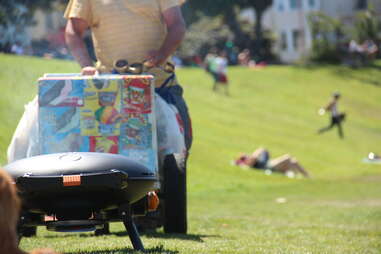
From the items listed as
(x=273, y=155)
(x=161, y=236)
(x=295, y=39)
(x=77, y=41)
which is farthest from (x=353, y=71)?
(x=161, y=236)

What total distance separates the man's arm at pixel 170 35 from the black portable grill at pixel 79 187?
7.73ft

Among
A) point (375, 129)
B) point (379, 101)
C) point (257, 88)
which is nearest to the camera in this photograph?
point (375, 129)

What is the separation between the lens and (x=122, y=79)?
738 centimetres

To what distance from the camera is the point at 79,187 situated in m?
5.61

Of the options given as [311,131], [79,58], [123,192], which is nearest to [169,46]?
[79,58]

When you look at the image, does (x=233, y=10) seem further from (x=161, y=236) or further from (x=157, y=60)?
(x=161, y=236)

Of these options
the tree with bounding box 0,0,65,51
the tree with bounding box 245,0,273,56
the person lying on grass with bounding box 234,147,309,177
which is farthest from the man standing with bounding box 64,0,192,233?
the tree with bounding box 245,0,273,56

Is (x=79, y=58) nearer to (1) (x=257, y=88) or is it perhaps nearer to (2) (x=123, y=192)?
(2) (x=123, y=192)

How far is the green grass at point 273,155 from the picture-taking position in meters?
7.92

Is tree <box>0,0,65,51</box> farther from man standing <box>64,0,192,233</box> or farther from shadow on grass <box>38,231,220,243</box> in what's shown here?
shadow on grass <box>38,231,220,243</box>

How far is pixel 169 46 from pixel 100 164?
274cm

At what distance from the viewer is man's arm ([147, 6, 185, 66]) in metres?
8.26

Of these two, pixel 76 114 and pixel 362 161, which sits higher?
pixel 76 114

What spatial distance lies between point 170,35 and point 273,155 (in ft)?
82.1
